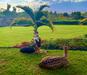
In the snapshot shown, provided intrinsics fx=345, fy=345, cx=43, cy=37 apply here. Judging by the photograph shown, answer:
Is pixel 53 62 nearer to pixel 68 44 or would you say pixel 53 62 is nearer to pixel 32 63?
pixel 32 63

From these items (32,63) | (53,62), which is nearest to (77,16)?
(32,63)

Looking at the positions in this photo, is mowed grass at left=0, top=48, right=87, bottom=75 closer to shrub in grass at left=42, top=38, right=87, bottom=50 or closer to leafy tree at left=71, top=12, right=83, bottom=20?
shrub in grass at left=42, top=38, right=87, bottom=50

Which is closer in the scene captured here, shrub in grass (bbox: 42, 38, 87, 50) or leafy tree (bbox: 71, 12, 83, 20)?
shrub in grass (bbox: 42, 38, 87, 50)

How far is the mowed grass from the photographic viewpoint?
30734mm

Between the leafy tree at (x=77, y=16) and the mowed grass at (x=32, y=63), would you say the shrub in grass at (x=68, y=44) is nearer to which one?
the mowed grass at (x=32, y=63)

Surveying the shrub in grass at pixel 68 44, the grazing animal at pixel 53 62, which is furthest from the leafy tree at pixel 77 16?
the grazing animal at pixel 53 62

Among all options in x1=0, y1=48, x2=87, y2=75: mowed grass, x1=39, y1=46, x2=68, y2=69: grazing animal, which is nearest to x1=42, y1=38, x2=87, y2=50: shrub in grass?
x1=0, y1=48, x2=87, y2=75: mowed grass

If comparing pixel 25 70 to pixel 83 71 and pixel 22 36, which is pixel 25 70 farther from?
pixel 22 36

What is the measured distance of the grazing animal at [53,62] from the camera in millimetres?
31125

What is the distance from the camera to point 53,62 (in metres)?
31.4

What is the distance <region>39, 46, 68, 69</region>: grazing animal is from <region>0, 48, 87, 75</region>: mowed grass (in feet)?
1.25

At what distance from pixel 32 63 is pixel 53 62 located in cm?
218

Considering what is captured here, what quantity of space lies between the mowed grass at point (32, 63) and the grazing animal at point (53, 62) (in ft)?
1.25

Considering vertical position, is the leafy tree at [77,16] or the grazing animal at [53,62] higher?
the grazing animal at [53,62]
